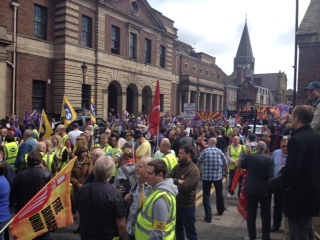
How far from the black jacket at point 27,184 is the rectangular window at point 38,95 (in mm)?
20489

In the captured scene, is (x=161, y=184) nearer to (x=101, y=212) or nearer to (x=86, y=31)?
(x=101, y=212)

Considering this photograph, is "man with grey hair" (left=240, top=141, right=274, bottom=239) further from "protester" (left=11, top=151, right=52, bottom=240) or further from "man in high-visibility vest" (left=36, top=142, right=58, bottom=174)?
"man in high-visibility vest" (left=36, top=142, right=58, bottom=174)

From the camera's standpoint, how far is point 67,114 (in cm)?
1270

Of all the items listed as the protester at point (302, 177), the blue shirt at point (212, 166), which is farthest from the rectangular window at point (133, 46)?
the protester at point (302, 177)

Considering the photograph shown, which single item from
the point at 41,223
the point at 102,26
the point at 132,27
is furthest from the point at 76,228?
the point at 132,27

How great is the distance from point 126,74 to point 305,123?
29.4 meters

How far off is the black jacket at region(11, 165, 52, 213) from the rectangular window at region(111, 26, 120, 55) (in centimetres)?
2705

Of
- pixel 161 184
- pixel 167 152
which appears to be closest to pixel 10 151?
pixel 167 152

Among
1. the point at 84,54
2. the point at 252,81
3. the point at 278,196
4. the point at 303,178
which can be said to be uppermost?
the point at 252,81

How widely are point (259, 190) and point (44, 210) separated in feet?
12.4

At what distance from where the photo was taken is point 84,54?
27344mm

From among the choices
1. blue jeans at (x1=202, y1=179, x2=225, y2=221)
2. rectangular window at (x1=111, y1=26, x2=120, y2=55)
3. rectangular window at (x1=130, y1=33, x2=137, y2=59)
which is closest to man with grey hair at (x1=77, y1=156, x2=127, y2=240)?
blue jeans at (x1=202, y1=179, x2=225, y2=221)

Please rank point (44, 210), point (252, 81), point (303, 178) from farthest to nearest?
point (252, 81) < point (44, 210) < point (303, 178)

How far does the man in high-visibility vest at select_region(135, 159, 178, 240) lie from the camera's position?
3406 millimetres
